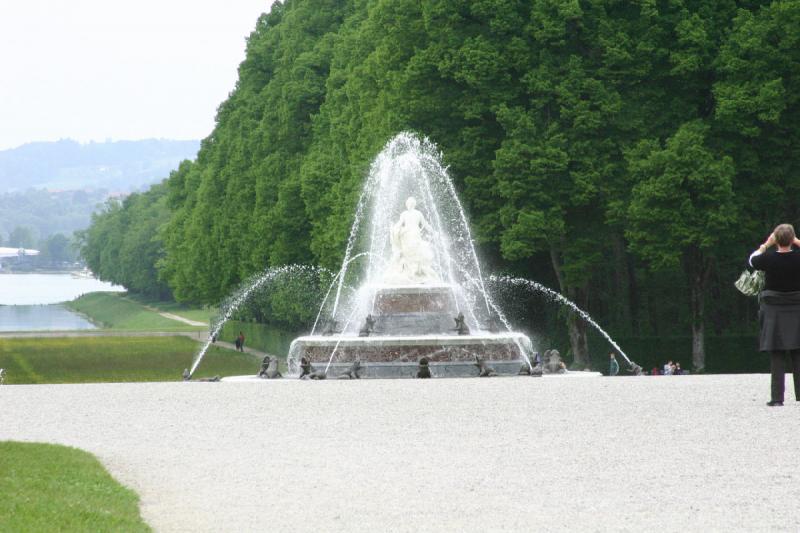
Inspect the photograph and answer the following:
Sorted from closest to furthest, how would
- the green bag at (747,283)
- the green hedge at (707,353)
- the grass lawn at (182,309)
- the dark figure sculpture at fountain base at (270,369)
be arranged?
1. the green bag at (747,283)
2. the dark figure sculpture at fountain base at (270,369)
3. the green hedge at (707,353)
4. the grass lawn at (182,309)

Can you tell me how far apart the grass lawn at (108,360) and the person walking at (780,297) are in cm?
2393

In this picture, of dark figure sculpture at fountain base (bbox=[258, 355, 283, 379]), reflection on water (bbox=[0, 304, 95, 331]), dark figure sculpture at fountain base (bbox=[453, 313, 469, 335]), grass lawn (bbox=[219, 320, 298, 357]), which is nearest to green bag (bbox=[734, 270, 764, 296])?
dark figure sculpture at fountain base (bbox=[453, 313, 469, 335])

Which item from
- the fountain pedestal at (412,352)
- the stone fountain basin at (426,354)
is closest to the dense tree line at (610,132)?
the fountain pedestal at (412,352)

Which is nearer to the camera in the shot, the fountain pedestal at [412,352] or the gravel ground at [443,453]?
the gravel ground at [443,453]

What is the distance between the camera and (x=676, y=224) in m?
37.8

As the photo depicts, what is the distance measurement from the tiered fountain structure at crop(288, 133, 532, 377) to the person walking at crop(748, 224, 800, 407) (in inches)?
388

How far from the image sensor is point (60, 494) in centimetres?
1282

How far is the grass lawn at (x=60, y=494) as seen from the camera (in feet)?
37.6

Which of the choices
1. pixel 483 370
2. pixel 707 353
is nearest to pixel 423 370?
pixel 483 370

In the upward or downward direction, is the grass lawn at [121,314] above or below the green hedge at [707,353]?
below

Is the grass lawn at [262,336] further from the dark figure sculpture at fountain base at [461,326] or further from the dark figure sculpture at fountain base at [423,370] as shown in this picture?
the dark figure sculpture at fountain base at [423,370]

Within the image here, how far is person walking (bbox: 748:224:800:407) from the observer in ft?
59.2

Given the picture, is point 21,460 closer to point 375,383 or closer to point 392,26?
point 375,383

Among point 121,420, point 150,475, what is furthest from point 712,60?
point 150,475
